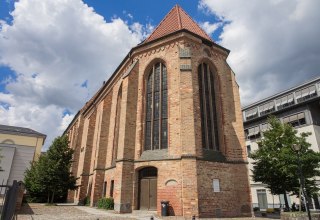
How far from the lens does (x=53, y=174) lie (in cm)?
2130

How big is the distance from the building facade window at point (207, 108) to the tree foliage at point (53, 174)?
44.7ft

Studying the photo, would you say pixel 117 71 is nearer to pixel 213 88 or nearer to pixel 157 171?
pixel 213 88

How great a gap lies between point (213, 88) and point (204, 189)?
7.94m

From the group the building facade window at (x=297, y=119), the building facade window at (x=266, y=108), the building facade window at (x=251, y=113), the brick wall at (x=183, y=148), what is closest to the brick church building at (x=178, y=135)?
the brick wall at (x=183, y=148)

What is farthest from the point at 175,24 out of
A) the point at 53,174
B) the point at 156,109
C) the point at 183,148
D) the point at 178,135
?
the point at 53,174

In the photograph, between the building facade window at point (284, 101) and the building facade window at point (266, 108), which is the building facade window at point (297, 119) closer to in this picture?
the building facade window at point (284, 101)

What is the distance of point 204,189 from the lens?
14.2 metres

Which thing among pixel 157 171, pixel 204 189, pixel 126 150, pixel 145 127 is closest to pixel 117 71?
pixel 145 127

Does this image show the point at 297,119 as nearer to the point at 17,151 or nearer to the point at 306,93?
the point at 306,93

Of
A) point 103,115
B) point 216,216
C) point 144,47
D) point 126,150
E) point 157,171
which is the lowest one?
point 216,216

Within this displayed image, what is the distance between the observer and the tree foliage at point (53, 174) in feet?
69.5

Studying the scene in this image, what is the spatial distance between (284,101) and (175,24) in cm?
2466

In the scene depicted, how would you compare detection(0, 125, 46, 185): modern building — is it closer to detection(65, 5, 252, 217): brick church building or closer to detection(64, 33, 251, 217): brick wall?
detection(65, 5, 252, 217): brick church building

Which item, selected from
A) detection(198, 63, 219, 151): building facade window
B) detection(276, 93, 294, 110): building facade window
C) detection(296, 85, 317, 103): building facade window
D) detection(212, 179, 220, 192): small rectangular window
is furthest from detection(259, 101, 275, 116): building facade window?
detection(212, 179, 220, 192): small rectangular window
